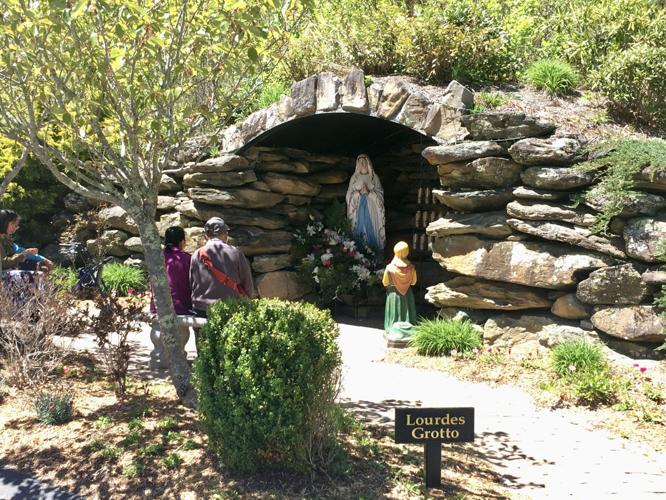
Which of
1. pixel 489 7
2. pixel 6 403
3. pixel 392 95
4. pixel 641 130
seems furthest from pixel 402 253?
pixel 6 403

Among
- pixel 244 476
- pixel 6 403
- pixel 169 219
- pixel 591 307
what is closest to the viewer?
pixel 244 476

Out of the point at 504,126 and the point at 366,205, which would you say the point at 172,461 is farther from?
the point at 366,205

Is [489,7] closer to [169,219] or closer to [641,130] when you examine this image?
[641,130]

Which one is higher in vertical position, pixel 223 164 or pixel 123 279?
pixel 223 164

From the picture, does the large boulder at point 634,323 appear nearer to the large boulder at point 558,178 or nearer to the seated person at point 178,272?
the large boulder at point 558,178

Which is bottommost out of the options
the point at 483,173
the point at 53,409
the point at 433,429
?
the point at 53,409

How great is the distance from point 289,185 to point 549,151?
13.4 ft

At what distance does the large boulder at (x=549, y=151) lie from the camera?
20.2 feet

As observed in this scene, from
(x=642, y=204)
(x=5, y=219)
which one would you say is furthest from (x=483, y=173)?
(x=5, y=219)

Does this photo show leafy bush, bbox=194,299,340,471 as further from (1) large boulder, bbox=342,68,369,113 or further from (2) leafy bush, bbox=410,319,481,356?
(1) large boulder, bbox=342,68,369,113

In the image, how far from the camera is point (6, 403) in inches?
191

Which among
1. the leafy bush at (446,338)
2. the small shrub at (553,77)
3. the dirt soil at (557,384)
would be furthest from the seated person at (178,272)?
the small shrub at (553,77)

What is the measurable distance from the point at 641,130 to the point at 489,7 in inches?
112

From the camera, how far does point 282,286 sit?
356 inches
